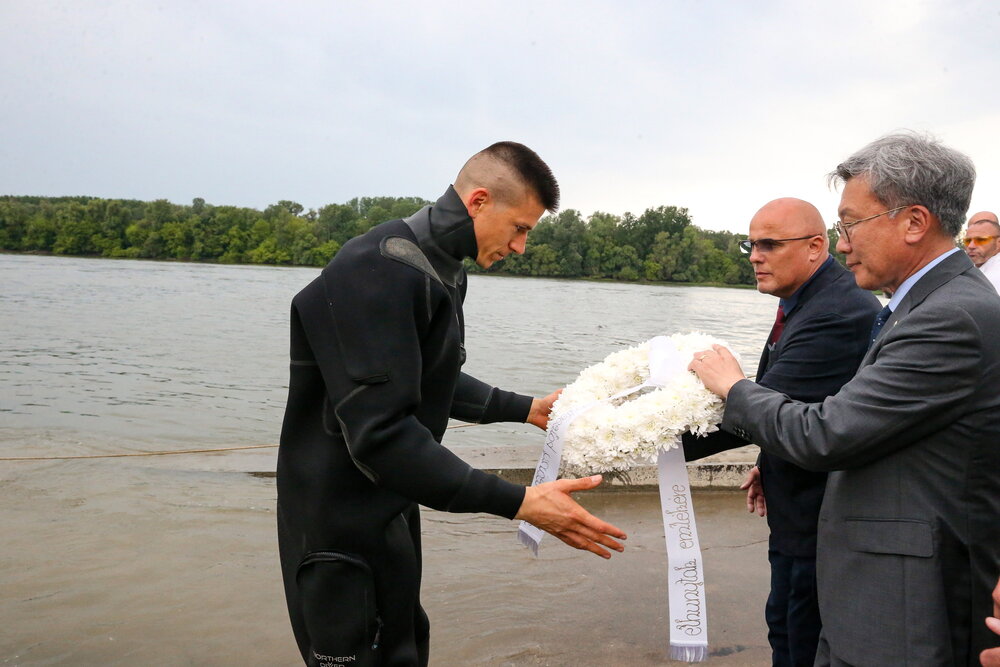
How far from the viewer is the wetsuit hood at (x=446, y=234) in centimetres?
285

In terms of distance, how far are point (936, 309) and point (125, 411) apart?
15.4 metres

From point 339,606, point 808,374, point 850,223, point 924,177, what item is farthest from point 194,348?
point 924,177

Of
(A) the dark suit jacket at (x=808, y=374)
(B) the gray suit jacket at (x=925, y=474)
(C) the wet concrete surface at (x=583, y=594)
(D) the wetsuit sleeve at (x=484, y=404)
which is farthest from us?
(C) the wet concrete surface at (x=583, y=594)

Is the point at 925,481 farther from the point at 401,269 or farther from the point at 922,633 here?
the point at 401,269

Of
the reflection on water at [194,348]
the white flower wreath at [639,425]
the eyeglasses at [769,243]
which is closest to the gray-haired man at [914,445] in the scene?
the white flower wreath at [639,425]

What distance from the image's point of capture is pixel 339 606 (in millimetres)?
2730

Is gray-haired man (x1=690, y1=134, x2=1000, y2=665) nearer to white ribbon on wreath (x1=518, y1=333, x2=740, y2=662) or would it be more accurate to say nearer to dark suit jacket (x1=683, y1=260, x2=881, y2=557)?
white ribbon on wreath (x1=518, y1=333, x2=740, y2=662)

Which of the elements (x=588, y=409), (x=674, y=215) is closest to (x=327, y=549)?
(x=588, y=409)

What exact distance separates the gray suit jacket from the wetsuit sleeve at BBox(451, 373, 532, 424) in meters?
1.64

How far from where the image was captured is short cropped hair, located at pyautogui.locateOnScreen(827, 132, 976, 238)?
252 cm

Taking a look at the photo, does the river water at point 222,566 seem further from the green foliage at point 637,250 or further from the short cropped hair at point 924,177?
the green foliage at point 637,250

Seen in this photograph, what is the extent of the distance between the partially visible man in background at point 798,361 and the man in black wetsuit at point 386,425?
1.18m

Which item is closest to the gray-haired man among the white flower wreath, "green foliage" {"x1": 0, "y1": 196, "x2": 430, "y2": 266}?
the white flower wreath

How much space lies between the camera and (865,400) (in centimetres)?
237
